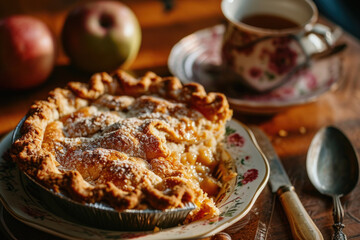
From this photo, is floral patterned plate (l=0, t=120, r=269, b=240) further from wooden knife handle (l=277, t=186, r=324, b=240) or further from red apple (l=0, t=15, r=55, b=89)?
red apple (l=0, t=15, r=55, b=89)

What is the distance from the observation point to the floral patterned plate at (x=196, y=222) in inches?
36.9

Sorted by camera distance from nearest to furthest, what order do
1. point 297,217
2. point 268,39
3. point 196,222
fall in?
point 196,222 → point 297,217 → point 268,39

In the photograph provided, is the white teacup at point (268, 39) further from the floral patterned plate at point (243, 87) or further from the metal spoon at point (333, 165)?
the metal spoon at point (333, 165)

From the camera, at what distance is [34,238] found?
1037 millimetres

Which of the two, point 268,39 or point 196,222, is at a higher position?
point 268,39

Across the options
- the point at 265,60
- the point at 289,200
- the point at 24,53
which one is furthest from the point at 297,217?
the point at 24,53

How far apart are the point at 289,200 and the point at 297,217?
71mm

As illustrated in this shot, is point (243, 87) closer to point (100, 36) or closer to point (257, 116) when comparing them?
point (257, 116)

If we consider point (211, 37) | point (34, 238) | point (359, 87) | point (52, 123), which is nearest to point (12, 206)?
point (34, 238)

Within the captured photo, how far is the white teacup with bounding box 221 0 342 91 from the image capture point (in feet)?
5.25

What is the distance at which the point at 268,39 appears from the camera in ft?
5.21

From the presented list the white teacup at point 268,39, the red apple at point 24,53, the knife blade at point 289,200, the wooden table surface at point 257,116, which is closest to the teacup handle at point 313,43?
the white teacup at point 268,39

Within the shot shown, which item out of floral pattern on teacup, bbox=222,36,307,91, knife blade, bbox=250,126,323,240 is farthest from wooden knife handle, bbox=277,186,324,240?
floral pattern on teacup, bbox=222,36,307,91

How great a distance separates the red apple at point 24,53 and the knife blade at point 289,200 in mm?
892
